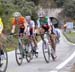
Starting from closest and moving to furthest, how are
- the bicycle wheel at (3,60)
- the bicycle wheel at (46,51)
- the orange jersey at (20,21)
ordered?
1. the bicycle wheel at (3,60)
2. the orange jersey at (20,21)
3. the bicycle wheel at (46,51)

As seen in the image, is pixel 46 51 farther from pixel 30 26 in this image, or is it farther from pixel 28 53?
pixel 30 26

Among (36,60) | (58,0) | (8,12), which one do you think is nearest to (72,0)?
(58,0)

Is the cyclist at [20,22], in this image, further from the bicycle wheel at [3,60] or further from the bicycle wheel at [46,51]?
the bicycle wheel at [3,60]

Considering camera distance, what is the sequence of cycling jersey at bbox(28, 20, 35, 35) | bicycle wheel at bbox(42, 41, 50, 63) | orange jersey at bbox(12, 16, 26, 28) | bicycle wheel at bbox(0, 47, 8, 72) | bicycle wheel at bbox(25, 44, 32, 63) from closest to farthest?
bicycle wheel at bbox(0, 47, 8, 72) → orange jersey at bbox(12, 16, 26, 28) → bicycle wheel at bbox(25, 44, 32, 63) → bicycle wheel at bbox(42, 41, 50, 63) → cycling jersey at bbox(28, 20, 35, 35)

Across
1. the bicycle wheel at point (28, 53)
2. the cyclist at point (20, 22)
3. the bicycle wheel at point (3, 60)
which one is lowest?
the bicycle wheel at point (28, 53)

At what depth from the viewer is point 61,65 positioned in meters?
14.9

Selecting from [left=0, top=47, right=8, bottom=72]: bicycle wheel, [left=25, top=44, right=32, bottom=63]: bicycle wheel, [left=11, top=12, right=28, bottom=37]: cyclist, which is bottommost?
[left=25, top=44, right=32, bottom=63]: bicycle wheel

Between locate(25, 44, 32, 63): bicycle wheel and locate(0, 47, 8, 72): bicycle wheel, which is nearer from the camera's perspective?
locate(0, 47, 8, 72): bicycle wheel

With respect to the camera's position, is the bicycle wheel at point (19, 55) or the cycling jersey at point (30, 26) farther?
the cycling jersey at point (30, 26)

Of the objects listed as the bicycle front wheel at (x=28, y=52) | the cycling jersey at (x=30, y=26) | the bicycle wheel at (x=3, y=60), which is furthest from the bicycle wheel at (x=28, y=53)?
the bicycle wheel at (x=3, y=60)

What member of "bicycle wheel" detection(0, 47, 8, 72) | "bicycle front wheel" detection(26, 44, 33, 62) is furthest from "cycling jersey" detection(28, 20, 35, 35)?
"bicycle wheel" detection(0, 47, 8, 72)

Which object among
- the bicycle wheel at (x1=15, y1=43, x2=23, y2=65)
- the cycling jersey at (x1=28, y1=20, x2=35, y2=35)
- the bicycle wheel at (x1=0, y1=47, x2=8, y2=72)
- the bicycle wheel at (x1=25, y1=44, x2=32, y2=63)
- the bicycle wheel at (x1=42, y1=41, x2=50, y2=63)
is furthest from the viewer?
the cycling jersey at (x1=28, y1=20, x2=35, y2=35)

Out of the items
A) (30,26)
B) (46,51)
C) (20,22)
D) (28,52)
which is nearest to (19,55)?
(28,52)

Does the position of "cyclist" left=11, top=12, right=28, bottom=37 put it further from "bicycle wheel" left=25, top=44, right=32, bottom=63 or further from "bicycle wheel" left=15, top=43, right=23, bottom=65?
"bicycle wheel" left=25, top=44, right=32, bottom=63
